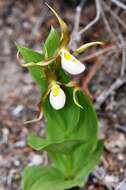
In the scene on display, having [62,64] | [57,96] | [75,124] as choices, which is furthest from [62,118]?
[62,64]

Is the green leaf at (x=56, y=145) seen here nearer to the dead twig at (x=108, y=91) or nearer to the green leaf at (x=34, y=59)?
the green leaf at (x=34, y=59)

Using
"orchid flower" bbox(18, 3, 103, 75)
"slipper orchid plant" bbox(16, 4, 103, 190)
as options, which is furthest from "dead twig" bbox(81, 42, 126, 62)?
"orchid flower" bbox(18, 3, 103, 75)

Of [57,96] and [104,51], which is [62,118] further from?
[104,51]

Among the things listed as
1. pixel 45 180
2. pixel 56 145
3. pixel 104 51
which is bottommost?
pixel 45 180

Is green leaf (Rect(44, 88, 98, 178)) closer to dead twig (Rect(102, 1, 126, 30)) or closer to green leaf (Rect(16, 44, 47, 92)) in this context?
green leaf (Rect(16, 44, 47, 92))

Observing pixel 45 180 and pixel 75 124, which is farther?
pixel 45 180

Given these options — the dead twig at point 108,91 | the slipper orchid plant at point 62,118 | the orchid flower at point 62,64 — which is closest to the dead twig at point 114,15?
the dead twig at point 108,91

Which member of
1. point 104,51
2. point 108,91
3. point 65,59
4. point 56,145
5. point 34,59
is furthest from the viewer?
point 104,51

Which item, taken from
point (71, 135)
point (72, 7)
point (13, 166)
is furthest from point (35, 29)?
point (71, 135)
